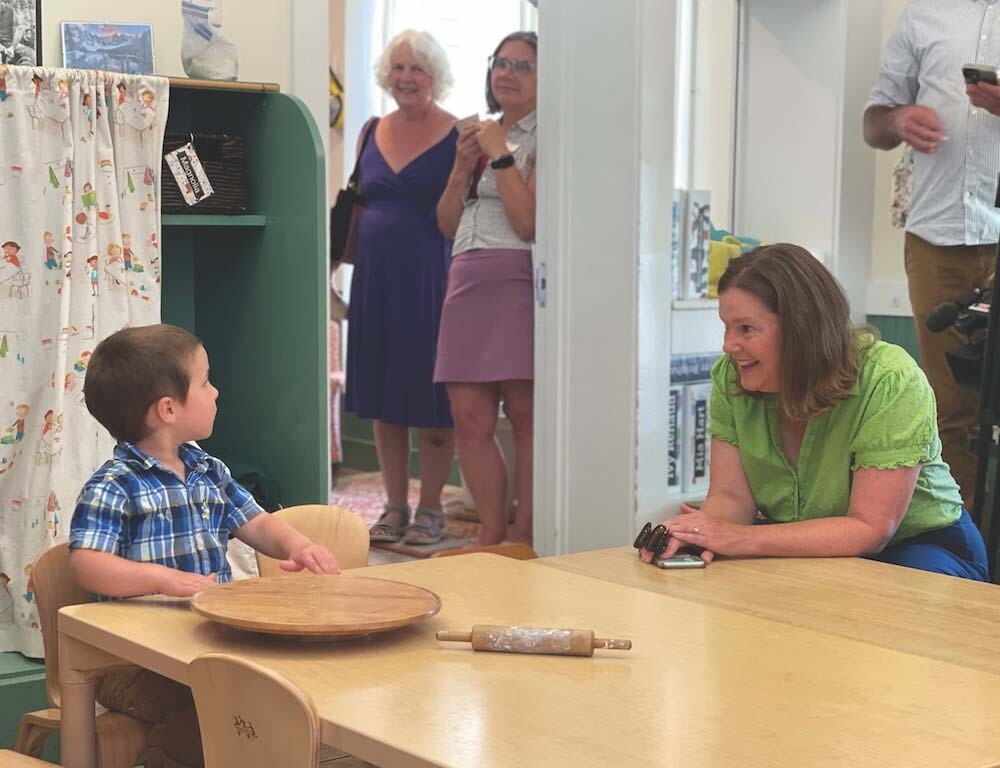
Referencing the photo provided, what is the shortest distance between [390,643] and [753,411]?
1.01 meters

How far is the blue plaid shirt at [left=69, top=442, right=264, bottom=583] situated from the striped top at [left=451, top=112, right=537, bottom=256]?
2009 millimetres

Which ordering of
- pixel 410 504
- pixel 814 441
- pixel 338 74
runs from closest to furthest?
1. pixel 814 441
2. pixel 410 504
3. pixel 338 74

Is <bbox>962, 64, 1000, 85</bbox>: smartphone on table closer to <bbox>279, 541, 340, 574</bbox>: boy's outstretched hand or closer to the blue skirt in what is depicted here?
the blue skirt

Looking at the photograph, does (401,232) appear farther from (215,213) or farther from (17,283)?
(17,283)

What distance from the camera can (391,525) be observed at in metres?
4.73

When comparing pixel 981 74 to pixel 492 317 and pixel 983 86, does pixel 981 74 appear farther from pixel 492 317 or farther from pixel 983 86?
pixel 492 317

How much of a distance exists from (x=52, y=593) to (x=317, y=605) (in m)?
0.57

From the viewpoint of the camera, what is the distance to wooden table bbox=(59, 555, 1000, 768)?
4.17 ft

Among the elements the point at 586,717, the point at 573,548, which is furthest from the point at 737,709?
the point at 573,548

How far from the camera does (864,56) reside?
426cm

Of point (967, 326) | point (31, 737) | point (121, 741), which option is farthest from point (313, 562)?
point (967, 326)

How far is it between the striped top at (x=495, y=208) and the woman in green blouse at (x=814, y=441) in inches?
67.3

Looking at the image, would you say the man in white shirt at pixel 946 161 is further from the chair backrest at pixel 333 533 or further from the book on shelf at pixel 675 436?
the chair backrest at pixel 333 533

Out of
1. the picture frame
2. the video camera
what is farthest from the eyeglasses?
the video camera
